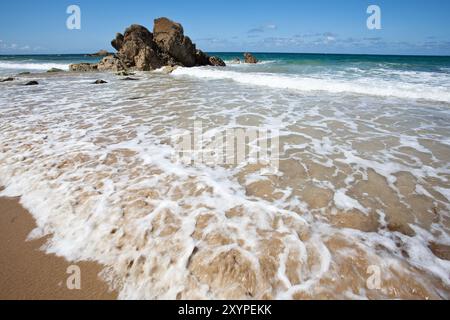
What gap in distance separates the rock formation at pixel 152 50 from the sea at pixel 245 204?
23364 millimetres

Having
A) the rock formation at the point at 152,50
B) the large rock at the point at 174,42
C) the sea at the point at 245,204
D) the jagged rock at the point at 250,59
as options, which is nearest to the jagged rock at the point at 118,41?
the rock formation at the point at 152,50

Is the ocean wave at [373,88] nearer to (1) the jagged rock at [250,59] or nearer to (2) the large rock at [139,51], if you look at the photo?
(2) the large rock at [139,51]

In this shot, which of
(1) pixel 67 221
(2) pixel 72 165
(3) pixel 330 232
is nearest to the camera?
(3) pixel 330 232

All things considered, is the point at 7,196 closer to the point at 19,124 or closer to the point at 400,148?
the point at 19,124

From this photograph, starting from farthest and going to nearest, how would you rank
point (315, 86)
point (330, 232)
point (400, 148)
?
point (315, 86)
point (400, 148)
point (330, 232)

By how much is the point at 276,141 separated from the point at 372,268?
3.45 meters

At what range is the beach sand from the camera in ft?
7.54

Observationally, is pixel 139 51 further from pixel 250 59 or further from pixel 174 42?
pixel 250 59

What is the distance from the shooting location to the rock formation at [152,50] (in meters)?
27.8

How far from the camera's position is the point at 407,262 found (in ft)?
8.23

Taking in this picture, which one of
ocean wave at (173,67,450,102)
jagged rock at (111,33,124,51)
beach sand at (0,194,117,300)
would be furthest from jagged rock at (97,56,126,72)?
beach sand at (0,194,117,300)

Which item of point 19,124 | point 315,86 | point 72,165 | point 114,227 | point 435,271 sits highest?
point 315,86

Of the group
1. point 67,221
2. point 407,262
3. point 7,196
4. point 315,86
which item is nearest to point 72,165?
point 7,196

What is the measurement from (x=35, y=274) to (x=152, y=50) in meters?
29.2
